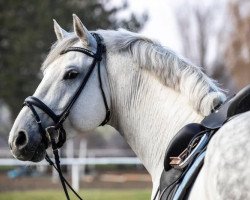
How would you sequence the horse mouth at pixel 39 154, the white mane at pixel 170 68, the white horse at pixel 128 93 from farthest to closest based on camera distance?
the horse mouth at pixel 39 154
the white horse at pixel 128 93
the white mane at pixel 170 68

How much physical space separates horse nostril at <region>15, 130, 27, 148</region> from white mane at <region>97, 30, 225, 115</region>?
884 mm

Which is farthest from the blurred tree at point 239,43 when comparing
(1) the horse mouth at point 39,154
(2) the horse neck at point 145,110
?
(1) the horse mouth at point 39,154

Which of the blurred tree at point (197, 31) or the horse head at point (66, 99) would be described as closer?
the horse head at point (66, 99)

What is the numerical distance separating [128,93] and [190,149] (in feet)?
2.91

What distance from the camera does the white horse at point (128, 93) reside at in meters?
4.37

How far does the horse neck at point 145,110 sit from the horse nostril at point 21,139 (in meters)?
0.68

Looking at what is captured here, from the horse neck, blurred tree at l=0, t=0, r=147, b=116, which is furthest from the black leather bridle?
blurred tree at l=0, t=0, r=147, b=116

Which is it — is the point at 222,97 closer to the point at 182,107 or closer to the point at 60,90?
the point at 182,107

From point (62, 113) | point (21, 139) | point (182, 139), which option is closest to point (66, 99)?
point (62, 113)

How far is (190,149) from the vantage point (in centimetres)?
392

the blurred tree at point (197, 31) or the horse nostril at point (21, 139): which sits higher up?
the horse nostril at point (21, 139)

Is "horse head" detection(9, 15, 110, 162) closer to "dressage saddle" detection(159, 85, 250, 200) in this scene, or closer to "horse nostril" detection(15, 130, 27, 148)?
"horse nostril" detection(15, 130, 27, 148)

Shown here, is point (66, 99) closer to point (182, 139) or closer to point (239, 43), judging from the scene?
point (182, 139)

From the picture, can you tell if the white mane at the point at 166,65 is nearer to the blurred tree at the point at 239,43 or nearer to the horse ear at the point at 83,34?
the horse ear at the point at 83,34
